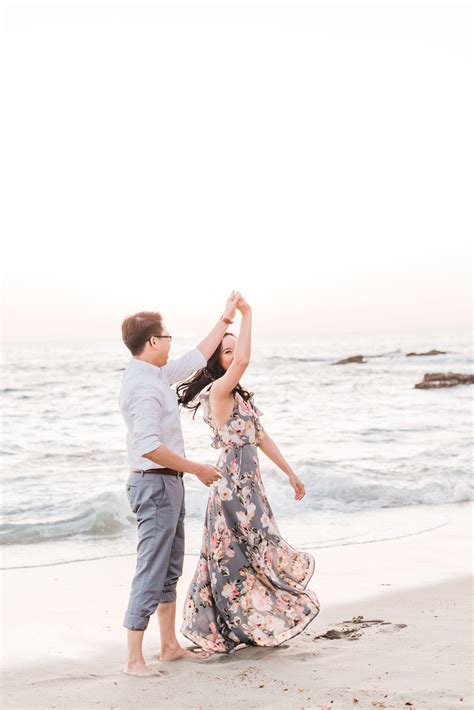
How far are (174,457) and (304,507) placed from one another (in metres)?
6.54

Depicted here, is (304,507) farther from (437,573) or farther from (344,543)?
(437,573)

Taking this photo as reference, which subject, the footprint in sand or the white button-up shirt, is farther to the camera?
the footprint in sand

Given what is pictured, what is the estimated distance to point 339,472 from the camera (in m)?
12.0

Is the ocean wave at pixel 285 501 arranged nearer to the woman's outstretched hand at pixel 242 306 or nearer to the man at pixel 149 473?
the man at pixel 149 473

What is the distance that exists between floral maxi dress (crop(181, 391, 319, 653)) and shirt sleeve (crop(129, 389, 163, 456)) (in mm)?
646

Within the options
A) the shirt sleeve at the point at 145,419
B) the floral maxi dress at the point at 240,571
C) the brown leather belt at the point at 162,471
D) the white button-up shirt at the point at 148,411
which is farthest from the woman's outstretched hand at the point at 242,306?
the brown leather belt at the point at 162,471

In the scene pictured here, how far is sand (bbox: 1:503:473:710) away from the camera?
12.4 feet

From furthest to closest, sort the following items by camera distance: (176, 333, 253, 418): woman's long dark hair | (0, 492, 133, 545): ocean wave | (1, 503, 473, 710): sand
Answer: (0, 492, 133, 545): ocean wave → (176, 333, 253, 418): woman's long dark hair → (1, 503, 473, 710): sand

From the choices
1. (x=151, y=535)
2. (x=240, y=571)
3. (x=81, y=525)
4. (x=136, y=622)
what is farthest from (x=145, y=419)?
(x=81, y=525)

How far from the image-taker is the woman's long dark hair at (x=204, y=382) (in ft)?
15.1

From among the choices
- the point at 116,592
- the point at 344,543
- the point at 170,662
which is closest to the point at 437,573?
the point at 344,543

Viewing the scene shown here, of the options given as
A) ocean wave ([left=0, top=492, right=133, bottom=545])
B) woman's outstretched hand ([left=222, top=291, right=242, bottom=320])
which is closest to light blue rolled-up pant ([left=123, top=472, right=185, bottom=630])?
woman's outstretched hand ([left=222, top=291, right=242, bottom=320])

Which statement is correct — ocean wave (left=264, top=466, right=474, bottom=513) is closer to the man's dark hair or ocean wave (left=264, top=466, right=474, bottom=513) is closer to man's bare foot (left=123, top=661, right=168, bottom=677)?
man's bare foot (left=123, top=661, right=168, bottom=677)

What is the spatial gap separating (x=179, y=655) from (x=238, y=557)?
61 cm
